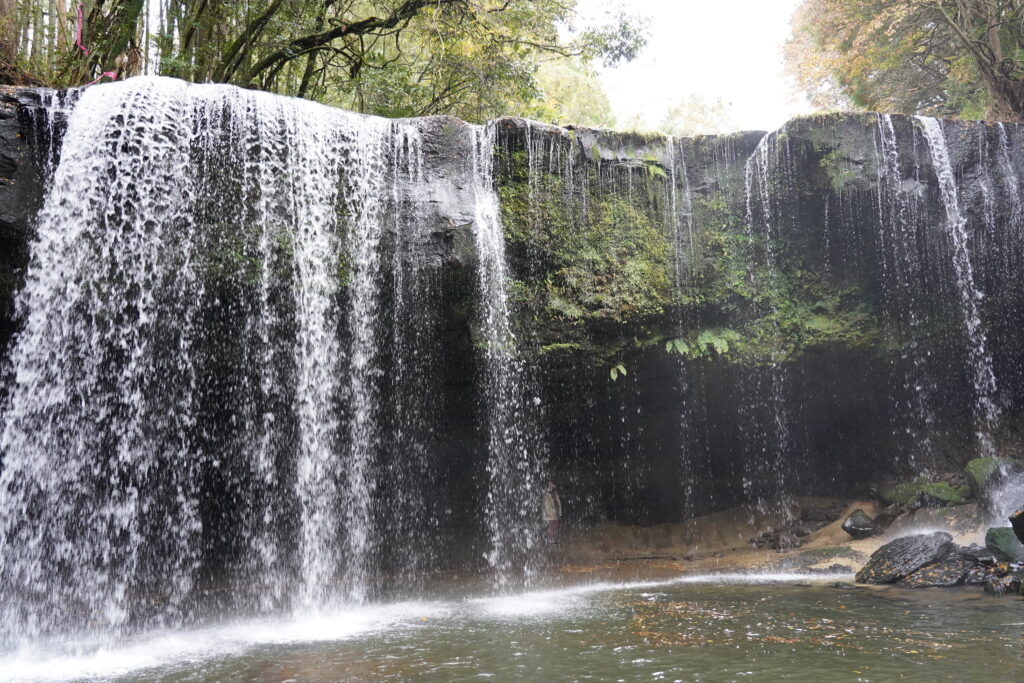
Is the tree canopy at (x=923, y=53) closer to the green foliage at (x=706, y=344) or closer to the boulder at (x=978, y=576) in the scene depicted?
the green foliage at (x=706, y=344)

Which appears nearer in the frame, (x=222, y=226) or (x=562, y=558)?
(x=222, y=226)

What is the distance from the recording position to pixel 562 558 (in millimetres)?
11211

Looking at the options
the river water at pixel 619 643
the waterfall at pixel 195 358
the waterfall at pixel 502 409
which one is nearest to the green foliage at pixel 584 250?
the waterfall at pixel 502 409

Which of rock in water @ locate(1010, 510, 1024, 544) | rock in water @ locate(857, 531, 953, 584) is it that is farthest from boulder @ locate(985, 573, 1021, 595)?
rock in water @ locate(857, 531, 953, 584)

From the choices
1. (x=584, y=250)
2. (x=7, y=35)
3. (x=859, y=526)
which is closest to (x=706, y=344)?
(x=584, y=250)

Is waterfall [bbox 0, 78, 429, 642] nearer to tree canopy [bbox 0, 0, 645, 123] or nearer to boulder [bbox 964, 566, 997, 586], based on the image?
tree canopy [bbox 0, 0, 645, 123]

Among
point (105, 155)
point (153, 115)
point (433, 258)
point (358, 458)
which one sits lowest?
point (358, 458)

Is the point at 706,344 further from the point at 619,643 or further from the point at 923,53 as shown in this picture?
the point at 923,53

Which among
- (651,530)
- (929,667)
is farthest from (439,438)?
(929,667)

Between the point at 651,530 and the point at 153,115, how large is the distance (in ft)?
32.5

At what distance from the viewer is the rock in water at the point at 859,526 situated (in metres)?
10.7

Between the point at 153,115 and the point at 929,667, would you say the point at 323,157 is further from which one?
the point at 929,667

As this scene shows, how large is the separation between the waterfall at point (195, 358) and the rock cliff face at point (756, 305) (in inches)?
74.2

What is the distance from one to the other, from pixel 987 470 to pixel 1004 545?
2.80 meters
